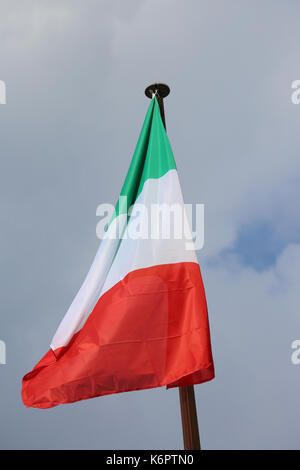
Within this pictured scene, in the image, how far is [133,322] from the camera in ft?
21.8

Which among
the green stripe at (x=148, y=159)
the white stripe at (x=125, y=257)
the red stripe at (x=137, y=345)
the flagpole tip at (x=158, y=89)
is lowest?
the red stripe at (x=137, y=345)

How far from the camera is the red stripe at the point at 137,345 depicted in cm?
620

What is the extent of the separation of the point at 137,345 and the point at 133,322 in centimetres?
38

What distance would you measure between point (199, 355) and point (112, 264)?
2525 mm

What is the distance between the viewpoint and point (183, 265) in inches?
276

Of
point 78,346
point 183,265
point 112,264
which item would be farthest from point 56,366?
point 183,265

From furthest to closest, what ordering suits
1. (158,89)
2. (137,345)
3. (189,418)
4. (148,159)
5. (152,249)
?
(158,89) < (148,159) < (152,249) < (137,345) < (189,418)

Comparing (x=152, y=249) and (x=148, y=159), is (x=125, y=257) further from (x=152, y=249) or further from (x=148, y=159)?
(x=148, y=159)

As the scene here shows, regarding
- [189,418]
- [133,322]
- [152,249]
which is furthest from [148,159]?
[189,418]

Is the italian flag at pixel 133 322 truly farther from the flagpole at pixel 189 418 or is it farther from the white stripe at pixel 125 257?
the flagpole at pixel 189 418

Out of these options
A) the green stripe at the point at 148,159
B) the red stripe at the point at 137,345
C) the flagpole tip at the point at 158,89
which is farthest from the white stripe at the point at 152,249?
the flagpole tip at the point at 158,89

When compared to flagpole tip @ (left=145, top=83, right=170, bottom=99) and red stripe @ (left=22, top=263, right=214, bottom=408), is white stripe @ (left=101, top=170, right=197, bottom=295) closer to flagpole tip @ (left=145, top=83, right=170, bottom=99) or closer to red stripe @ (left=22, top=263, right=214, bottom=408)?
red stripe @ (left=22, top=263, right=214, bottom=408)

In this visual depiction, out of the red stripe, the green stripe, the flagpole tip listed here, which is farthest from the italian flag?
the flagpole tip

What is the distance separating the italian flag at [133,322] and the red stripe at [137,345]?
0.01m
